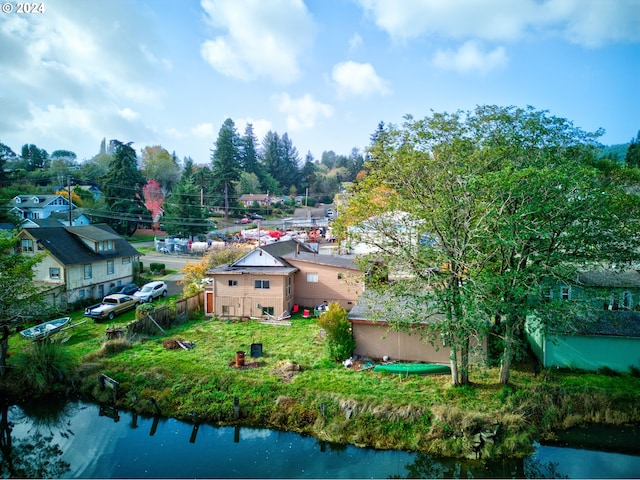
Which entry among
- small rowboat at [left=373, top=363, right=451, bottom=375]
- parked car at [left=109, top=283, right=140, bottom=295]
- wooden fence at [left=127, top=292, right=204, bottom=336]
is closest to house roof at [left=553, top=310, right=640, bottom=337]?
small rowboat at [left=373, top=363, right=451, bottom=375]

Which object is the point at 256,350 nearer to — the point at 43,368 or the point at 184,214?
the point at 43,368

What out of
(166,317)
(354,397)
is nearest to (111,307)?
(166,317)

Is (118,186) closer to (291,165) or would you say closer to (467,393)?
(291,165)

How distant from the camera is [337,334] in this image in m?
20.1

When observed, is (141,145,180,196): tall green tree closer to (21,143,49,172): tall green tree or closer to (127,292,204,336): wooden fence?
(21,143,49,172): tall green tree

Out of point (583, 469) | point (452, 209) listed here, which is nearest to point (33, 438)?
point (452, 209)

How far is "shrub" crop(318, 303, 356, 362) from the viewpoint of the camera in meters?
20.0

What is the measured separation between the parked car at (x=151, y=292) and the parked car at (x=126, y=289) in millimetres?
703

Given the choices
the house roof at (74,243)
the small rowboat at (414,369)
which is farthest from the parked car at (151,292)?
the small rowboat at (414,369)

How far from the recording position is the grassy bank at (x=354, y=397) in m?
14.8

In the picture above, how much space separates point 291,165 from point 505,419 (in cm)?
9721

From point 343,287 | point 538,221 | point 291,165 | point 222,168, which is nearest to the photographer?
point 538,221

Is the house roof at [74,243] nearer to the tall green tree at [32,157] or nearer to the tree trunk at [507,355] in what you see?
the tree trunk at [507,355]

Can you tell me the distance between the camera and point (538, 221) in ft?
53.1
